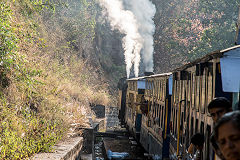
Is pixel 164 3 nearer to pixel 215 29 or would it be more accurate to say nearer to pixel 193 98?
pixel 215 29

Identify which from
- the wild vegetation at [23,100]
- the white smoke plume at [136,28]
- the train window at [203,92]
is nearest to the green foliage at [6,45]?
the wild vegetation at [23,100]

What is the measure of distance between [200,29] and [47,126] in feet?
89.8

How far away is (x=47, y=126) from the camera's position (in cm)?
866

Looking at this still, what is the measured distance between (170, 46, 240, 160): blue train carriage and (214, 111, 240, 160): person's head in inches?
104

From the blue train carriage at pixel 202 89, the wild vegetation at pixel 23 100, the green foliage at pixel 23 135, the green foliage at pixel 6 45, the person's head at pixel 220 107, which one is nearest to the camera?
the person's head at pixel 220 107

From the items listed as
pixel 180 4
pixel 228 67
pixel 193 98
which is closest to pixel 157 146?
pixel 193 98

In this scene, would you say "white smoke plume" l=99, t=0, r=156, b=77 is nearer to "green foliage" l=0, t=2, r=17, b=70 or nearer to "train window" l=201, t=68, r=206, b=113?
"green foliage" l=0, t=2, r=17, b=70

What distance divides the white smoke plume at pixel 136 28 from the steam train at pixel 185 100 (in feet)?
63.1

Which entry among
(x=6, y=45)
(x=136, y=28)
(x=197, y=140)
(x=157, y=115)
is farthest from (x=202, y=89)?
(x=136, y=28)

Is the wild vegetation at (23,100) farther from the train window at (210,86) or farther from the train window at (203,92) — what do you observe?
the train window at (210,86)

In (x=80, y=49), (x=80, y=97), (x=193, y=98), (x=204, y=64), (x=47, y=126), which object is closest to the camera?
(x=204, y=64)

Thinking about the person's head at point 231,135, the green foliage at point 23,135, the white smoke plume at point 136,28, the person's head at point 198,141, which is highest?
the white smoke plume at point 136,28

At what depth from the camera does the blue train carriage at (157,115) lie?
357 inches

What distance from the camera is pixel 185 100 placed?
6.69 m
